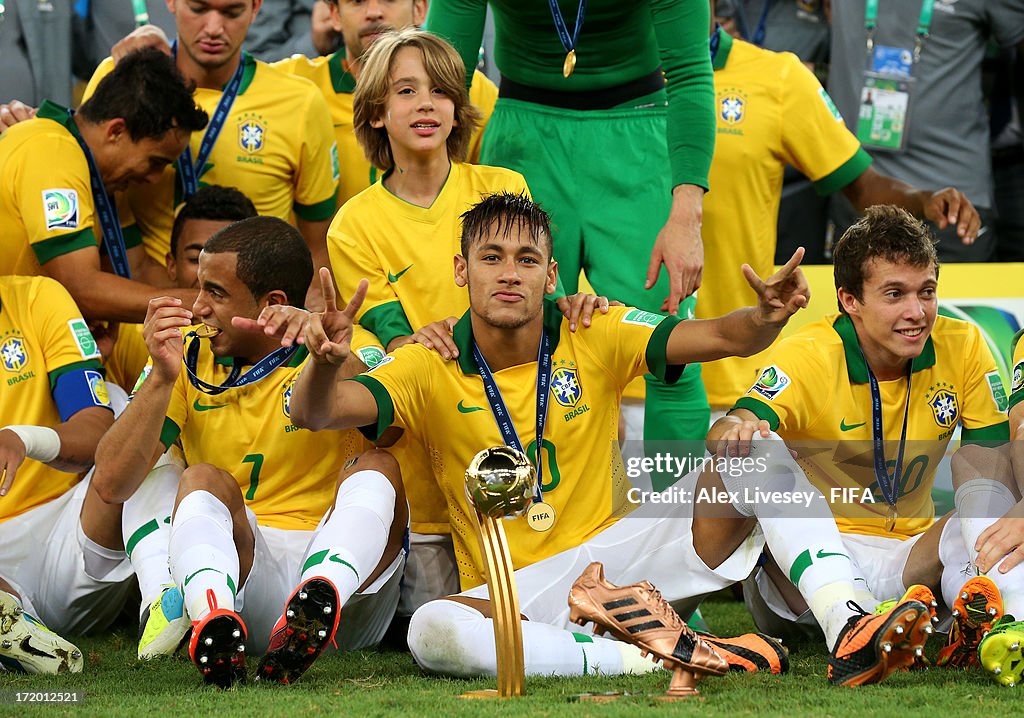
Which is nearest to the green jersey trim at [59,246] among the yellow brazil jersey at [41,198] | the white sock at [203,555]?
the yellow brazil jersey at [41,198]

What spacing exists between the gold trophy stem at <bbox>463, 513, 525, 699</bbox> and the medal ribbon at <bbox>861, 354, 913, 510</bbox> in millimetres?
1669

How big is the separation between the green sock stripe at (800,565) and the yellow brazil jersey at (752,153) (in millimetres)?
2221

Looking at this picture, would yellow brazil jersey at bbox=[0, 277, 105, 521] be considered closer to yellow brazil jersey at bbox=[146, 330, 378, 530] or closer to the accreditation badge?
yellow brazil jersey at bbox=[146, 330, 378, 530]

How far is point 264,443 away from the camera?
4617 millimetres

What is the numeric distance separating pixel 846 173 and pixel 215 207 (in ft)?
8.96

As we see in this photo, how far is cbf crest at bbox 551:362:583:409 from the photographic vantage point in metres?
4.33

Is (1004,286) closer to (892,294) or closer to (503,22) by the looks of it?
(892,294)

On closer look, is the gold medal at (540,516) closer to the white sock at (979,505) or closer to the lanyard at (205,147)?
the white sock at (979,505)

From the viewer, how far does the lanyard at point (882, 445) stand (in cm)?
455

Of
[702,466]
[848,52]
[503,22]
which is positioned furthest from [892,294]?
[848,52]

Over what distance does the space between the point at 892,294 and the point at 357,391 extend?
1785 millimetres

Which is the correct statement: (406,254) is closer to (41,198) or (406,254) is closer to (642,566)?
(642,566)

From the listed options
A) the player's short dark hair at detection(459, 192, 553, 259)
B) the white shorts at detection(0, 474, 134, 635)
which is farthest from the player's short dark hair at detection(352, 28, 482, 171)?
the white shorts at detection(0, 474, 134, 635)

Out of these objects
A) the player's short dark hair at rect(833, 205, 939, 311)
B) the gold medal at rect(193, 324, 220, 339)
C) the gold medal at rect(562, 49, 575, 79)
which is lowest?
the gold medal at rect(193, 324, 220, 339)
